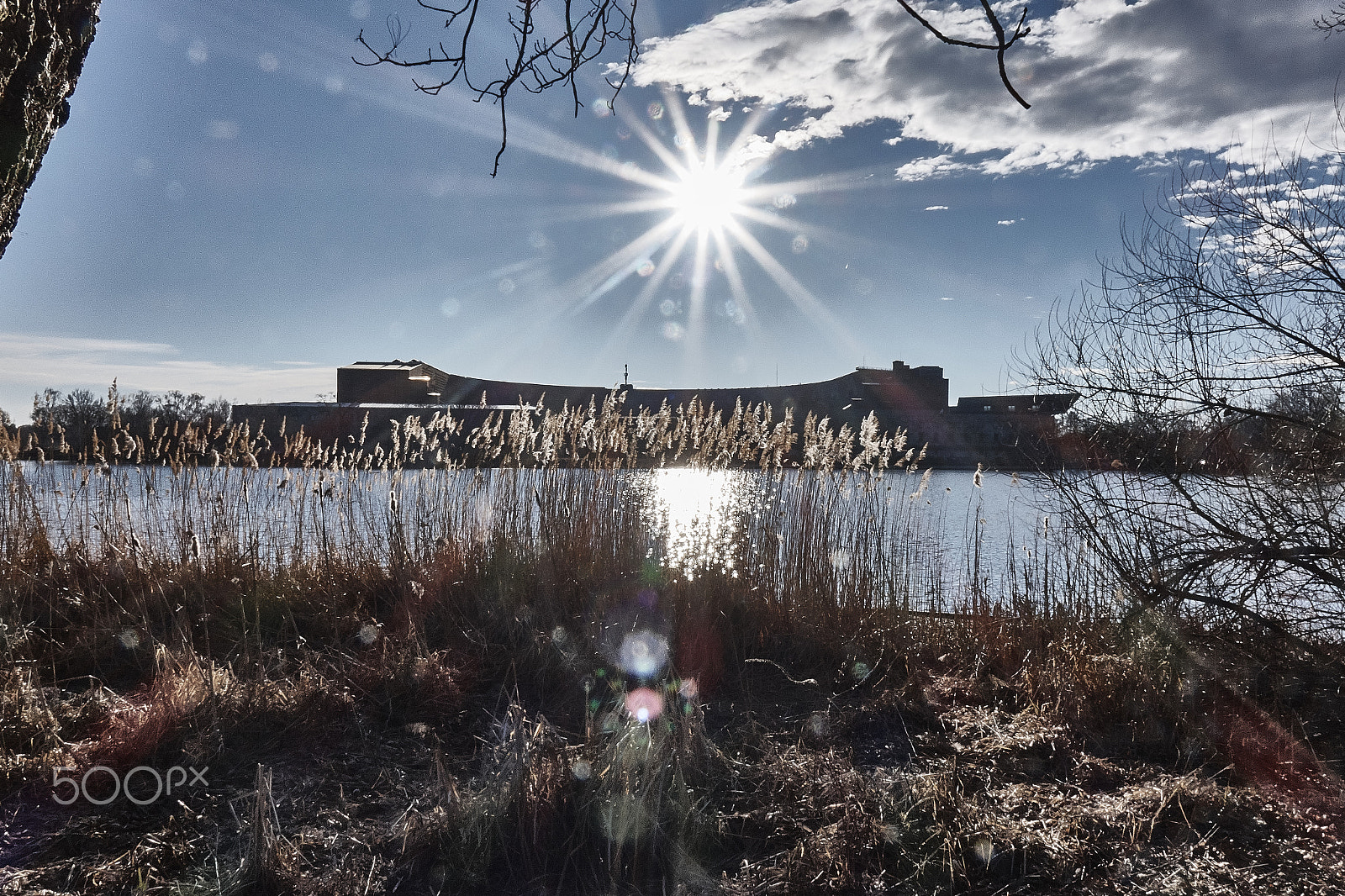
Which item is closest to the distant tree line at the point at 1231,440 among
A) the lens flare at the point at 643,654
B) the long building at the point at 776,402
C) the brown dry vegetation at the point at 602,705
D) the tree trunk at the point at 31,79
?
the brown dry vegetation at the point at 602,705

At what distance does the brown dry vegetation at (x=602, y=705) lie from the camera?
7.47ft

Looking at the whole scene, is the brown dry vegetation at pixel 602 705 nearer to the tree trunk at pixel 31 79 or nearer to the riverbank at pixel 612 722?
the riverbank at pixel 612 722

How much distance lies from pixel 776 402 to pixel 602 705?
123ft

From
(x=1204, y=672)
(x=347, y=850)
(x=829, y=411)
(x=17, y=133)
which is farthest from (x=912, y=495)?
(x=829, y=411)

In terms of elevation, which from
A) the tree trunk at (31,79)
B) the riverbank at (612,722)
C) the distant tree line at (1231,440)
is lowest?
the riverbank at (612,722)

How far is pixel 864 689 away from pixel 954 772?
1119mm

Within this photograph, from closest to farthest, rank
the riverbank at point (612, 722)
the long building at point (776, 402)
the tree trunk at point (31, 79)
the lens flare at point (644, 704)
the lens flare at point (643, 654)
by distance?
the tree trunk at point (31, 79) → the riverbank at point (612, 722) → the lens flare at point (644, 704) → the lens flare at point (643, 654) → the long building at point (776, 402)

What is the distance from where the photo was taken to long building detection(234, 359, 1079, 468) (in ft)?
96.5

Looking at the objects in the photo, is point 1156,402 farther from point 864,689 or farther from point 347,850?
point 347,850

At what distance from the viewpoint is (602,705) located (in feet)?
11.5

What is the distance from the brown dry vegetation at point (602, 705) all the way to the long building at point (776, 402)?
23.1 meters

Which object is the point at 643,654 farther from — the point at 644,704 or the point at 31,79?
the point at 31,79

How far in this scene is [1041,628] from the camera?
4.70 m

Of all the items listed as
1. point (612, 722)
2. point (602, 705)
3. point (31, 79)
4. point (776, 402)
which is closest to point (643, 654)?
point (602, 705)
